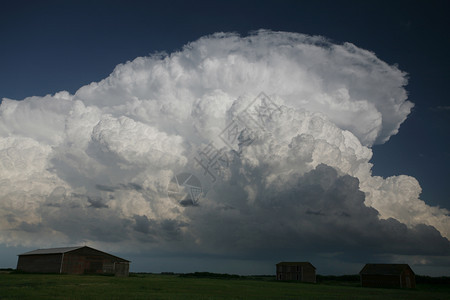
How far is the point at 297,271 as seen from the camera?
106m

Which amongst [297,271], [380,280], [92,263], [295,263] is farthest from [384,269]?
[92,263]

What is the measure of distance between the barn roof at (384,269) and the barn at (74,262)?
212ft

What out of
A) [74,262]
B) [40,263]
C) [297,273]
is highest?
[74,262]

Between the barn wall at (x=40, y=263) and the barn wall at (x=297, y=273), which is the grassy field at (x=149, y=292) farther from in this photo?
the barn wall at (x=297, y=273)

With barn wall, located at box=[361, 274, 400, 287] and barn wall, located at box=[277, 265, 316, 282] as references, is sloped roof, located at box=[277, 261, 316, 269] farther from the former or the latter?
barn wall, located at box=[361, 274, 400, 287]

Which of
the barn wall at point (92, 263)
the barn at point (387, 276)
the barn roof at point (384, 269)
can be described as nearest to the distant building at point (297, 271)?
the barn roof at point (384, 269)

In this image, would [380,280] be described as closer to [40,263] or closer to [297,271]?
[297,271]

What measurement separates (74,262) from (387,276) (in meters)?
78.0

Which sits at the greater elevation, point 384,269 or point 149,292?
point 384,269

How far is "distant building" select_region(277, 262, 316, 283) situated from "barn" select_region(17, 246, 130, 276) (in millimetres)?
48223

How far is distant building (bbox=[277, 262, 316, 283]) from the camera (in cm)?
10475

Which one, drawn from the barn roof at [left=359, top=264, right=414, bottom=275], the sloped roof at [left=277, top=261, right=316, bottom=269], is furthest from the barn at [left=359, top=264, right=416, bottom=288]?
the sloped roof at [left=277, top=261, right=316, bottom=269]

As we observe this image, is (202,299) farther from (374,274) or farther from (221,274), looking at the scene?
(221,274)

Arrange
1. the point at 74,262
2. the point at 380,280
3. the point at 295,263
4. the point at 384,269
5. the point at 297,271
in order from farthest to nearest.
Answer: the point at 295,263
the point at 297,271
the point at 74,262
the point at 384,269
the point at 380,280
